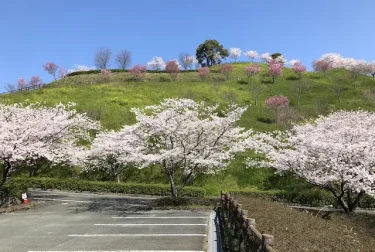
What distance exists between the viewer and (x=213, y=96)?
183ft

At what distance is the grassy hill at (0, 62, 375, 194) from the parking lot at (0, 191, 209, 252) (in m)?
13.4

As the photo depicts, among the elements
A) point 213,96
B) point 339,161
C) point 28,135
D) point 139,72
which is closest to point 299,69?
point 213,96

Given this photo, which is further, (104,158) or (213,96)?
(213,96)

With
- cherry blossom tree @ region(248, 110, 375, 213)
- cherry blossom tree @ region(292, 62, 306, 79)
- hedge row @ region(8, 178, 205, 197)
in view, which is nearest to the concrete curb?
cherry blossom tree @ region(248, 110, 375, 213)

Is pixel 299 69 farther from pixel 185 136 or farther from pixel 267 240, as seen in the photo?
pixel 267 240

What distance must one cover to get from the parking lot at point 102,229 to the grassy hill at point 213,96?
1340cm

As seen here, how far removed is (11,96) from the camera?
54.8 m

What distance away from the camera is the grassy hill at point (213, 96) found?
34.7 m

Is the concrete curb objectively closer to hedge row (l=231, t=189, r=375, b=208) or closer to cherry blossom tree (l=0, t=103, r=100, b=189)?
hedge row (l=231, t=189, r=375, b=208)

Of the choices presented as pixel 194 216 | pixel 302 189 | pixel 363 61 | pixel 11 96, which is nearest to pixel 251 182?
pixel 302 189

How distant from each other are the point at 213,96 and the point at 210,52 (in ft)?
141

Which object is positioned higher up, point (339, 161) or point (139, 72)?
point (139, 72)

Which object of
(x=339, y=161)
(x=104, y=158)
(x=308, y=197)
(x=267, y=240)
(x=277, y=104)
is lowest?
(x=308, y=197)

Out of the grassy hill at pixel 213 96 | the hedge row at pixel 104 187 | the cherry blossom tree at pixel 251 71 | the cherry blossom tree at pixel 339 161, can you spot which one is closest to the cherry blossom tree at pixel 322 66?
the grassy hill at pixel 213 96
